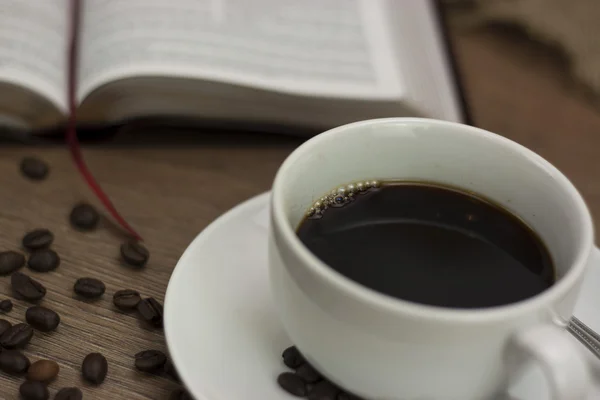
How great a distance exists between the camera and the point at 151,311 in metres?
0.75

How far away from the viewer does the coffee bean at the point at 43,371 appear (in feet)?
2.22

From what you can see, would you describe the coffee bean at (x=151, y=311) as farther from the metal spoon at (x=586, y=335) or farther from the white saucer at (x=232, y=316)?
the metal spoon at (x=586, y=335)

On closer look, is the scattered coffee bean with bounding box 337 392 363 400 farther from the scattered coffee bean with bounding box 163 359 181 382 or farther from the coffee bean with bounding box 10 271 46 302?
the coffee bean with bounding box 10 271 46 302

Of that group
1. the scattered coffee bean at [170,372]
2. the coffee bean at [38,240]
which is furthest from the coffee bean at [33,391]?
the coffee bean at [38,240]

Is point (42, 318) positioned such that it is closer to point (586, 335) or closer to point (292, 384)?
point (292, 384)

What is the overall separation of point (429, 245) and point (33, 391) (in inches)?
16.1

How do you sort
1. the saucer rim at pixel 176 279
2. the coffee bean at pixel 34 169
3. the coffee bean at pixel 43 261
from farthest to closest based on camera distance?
the coffee bean at pixel 34 169
the coffee bean at pixel 43 261
the saucer rim at pixel 176 279

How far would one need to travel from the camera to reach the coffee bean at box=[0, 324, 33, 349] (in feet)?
2.31

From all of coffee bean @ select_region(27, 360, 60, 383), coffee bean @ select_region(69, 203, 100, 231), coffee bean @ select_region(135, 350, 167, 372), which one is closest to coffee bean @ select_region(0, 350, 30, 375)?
coffee bean @ select_region(27, 360, 60, 383)

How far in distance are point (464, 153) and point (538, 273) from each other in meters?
0.14

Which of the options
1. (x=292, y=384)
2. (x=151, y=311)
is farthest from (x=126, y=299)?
(x=292, y=384)

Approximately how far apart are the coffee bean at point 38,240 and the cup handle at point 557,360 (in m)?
0.58

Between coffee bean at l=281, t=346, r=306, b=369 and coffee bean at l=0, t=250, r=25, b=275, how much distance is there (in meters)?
0.36

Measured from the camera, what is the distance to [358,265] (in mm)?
633
